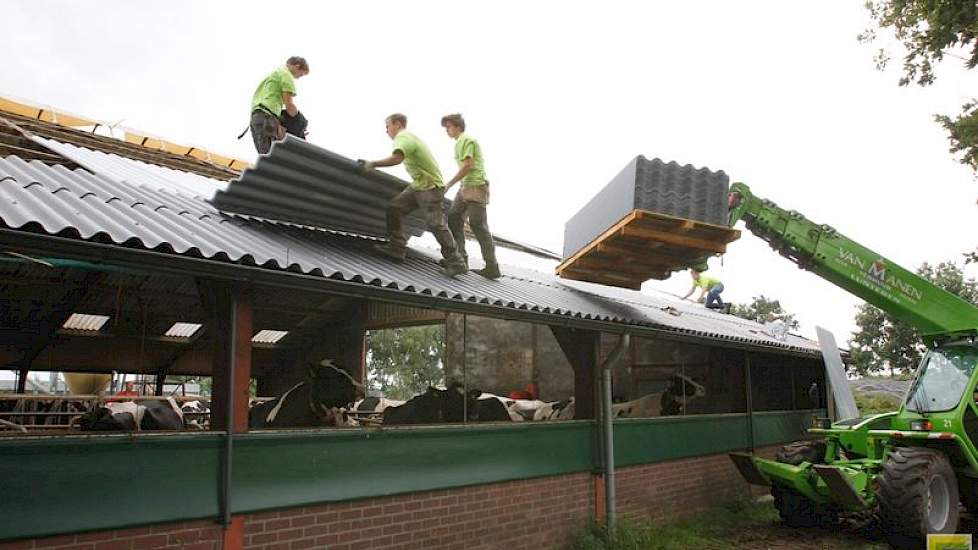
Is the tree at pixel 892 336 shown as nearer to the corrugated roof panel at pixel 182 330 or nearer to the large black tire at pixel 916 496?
the large black tire at pixel 916 496

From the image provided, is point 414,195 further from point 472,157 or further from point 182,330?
point 182,330

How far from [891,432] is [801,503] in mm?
1832

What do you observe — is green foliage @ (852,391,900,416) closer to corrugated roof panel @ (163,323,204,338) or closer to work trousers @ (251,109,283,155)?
corrugated roof panel @ (163,323,204,338)

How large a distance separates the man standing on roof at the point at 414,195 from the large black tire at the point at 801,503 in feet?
20.0

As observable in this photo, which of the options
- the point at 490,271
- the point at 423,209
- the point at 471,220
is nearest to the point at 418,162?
the point at 423,209

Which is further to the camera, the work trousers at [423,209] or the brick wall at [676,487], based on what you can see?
the brick wall at [676,487]

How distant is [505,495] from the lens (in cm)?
779

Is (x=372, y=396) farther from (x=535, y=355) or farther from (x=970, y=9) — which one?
(x=970, y=9)

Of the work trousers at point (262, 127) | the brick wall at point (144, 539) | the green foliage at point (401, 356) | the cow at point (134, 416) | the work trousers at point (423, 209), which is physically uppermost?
the work trousers at point (262, 127)

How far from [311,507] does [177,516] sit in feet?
3.76

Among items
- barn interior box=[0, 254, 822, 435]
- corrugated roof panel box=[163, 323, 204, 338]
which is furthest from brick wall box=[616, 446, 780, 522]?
corrugated roof panel box=[163, 323, 204, 338]

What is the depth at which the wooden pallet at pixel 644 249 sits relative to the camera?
8.83 metres

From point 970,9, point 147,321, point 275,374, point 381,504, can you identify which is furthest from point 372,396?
point 970,9

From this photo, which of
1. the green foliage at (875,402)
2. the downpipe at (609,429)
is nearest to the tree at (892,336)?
the green foliage at (875,402)
